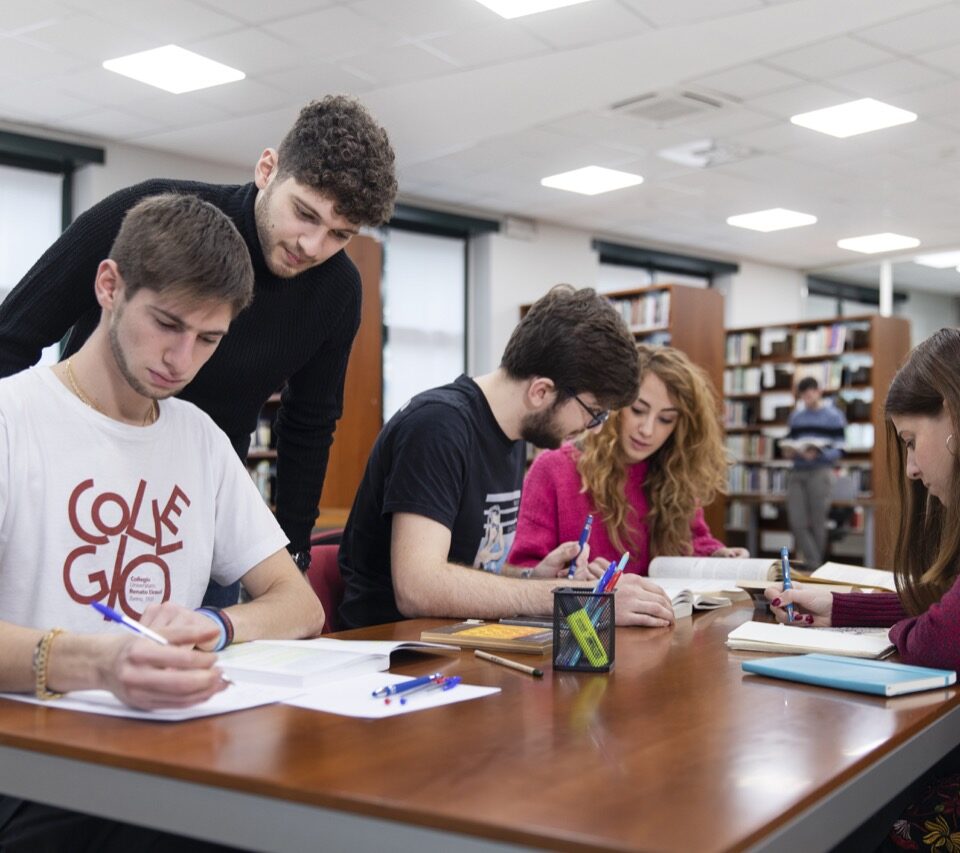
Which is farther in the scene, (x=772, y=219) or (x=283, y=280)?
(x=772, y=219)

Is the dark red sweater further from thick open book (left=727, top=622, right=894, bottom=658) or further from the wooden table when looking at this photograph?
the wooden table

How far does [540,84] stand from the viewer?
5.80m

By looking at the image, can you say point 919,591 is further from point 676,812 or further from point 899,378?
point 676,812

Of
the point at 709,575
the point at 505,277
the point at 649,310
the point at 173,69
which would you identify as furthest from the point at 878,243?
the point at 709,575

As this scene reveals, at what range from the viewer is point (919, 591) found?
5.75 ft

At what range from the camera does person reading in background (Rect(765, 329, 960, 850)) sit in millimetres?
1470

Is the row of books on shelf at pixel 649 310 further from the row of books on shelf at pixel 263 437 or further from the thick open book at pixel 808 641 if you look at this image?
the thick open book at pixel 808 641

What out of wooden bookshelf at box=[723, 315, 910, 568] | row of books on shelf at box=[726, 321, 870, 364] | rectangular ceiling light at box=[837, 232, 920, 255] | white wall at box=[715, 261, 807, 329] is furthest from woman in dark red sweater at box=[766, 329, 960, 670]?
white wall at box=[715, 261, 807, 329]

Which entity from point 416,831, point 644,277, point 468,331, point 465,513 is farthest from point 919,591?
point 644,277

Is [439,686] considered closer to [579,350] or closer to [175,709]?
[175,709]

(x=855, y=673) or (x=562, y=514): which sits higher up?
(x=562, y=514)

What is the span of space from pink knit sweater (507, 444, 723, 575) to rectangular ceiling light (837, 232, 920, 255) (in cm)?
786

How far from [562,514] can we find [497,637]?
45.8 inches

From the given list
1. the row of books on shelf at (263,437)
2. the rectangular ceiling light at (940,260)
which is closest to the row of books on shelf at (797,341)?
the rectangular ceiling light at (940,260)
